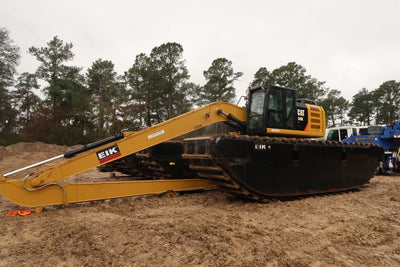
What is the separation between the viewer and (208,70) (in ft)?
106

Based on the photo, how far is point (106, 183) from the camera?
5586 millimetres

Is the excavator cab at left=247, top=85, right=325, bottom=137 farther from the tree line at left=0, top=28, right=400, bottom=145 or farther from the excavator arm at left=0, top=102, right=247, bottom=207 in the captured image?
the tree line at left=0, top=28, right=400, bottom=145

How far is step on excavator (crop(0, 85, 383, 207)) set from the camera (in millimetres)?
5059

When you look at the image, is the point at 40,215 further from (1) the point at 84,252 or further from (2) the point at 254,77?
(2) the point at 254,77

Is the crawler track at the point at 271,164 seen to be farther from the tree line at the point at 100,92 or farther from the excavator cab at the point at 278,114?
the tree line at the point at 100,92

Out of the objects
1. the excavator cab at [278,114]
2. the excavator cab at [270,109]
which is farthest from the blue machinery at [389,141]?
the excavator cab at [270,109]

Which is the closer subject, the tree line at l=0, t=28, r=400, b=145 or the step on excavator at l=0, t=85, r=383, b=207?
the step on excavator at l=0, t=85, r=383, b=207

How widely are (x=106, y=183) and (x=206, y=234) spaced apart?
9.70 ft

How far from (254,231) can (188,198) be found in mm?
2810

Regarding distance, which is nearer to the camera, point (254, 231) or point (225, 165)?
point (254, 231)

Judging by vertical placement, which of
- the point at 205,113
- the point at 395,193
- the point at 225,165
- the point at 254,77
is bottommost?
the point at 395,193

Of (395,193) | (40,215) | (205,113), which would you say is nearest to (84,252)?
(40,215)

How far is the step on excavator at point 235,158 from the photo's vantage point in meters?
5.06

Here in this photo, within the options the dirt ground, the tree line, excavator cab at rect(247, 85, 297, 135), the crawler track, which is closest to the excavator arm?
the dirt ground
